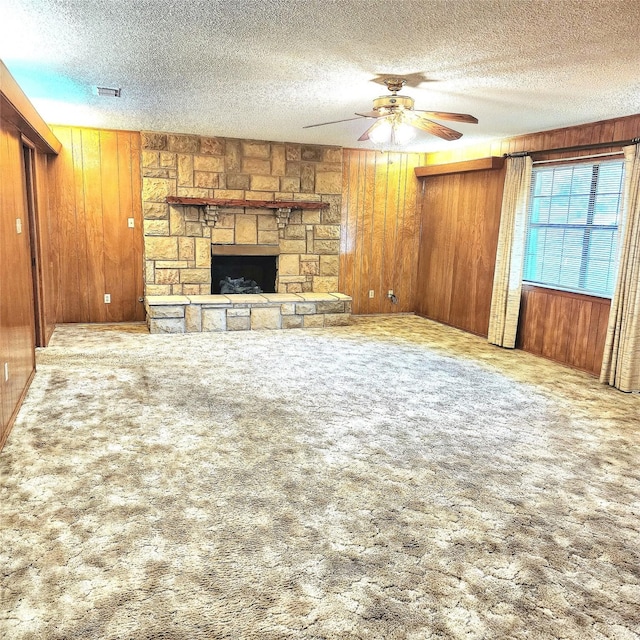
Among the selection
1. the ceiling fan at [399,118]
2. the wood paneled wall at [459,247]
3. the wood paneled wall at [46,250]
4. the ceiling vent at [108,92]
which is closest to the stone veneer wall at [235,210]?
the wood paneled wall at [46,250]

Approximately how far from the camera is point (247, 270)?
7.45 m

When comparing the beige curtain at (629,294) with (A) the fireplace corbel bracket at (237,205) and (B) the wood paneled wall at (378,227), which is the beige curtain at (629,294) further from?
(A) the fireplace corbel bracket at (237,205)

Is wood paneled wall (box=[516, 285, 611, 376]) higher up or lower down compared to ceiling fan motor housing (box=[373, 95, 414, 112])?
lower down

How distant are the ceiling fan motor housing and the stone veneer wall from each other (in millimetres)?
3269

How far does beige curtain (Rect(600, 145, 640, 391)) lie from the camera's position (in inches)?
179

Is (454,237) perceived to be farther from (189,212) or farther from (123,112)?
(123,112)

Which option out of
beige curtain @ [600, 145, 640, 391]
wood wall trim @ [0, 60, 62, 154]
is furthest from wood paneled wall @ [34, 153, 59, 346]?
beige curtain @ [600, 145, 640, 391]

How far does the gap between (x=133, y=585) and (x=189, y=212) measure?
5.45 meters

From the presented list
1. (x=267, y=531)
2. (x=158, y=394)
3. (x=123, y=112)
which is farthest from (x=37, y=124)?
(x=267, y=531)

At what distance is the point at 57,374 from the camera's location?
15.2ft

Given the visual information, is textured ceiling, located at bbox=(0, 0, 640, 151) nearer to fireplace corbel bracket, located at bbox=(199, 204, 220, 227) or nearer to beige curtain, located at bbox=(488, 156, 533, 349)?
beige curtain, located at bbox=(488, 156, 533, 349)

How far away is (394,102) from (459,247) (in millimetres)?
3449

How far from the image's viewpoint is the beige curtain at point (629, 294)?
4.56m

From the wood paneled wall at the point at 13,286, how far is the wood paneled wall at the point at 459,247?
4.92m
